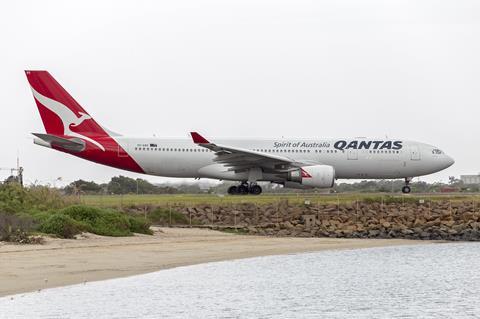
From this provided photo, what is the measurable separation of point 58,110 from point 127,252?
25.3m

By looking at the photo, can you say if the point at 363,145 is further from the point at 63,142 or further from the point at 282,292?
the point at 282,292

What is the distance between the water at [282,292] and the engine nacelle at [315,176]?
17.9 meters

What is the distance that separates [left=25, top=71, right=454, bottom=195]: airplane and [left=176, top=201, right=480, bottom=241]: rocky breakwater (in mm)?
7112

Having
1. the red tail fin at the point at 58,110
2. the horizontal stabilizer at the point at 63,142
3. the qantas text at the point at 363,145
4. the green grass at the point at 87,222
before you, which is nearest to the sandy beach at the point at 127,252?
the green grass at the point at 87,222

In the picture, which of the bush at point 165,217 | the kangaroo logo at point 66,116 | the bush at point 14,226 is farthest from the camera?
the kangaroo logo at point 66,116

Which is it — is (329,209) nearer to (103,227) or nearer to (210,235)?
(210,235)

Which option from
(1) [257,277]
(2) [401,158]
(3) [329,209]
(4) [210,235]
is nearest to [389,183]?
(2) [401,158]

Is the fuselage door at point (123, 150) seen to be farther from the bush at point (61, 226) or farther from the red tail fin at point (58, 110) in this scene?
the bush at point (61, 226)

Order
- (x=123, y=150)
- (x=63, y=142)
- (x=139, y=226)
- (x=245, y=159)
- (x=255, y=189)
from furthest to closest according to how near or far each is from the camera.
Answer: (x=255, y=189), (x=123, y=150), (x=63, y=142), (x=245, y=159), (x=139, y=226)

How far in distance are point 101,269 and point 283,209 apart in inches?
686

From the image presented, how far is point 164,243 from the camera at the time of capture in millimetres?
29266

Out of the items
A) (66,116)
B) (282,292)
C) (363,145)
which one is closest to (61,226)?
(282,292)

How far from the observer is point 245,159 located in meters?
47.0

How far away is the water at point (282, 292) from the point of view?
18.3 m
